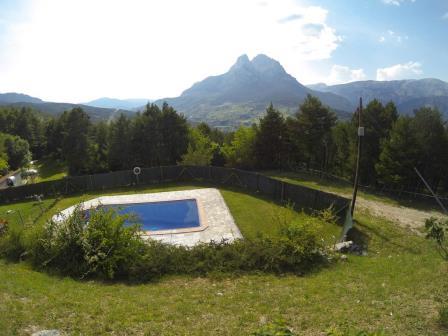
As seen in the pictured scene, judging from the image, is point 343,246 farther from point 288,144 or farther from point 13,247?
point 288,144

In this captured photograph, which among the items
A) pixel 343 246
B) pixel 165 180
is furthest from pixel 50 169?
pixel 343 246

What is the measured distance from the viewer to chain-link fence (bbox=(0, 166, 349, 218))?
86.8 ft

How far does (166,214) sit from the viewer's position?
26.9 m

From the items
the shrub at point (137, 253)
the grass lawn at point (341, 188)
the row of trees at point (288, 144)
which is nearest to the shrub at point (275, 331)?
the shrub at point (137, 253)

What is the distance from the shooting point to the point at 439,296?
905cm

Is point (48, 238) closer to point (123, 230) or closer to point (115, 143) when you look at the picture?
point (123, 230)

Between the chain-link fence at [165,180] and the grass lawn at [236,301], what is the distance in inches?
504

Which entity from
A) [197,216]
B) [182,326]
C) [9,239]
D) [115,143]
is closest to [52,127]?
[115,143]

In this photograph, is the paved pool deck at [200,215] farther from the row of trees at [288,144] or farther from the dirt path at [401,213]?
the row of trees at [288,144]

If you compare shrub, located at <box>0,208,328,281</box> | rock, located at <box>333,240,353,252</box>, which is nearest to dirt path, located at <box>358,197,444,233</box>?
rock, located at <box>333,240,353,252</box>

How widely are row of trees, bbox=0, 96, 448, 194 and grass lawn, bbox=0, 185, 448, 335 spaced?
68.0ft

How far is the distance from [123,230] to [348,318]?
29.8 feet

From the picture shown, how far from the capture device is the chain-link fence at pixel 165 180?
26.5m

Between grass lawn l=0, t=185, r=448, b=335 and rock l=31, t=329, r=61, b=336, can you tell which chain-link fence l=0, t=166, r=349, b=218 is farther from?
rock l=31, t=329, r=61, b=336
